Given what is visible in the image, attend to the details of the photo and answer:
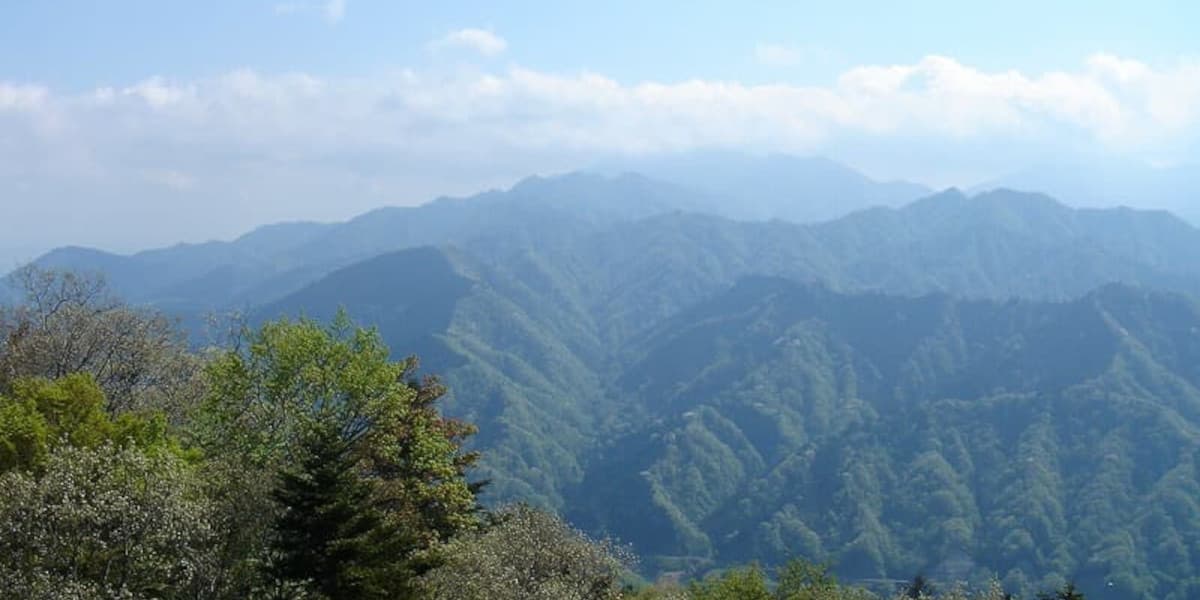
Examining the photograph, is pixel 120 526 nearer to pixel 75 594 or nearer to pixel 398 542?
pixel 75 594

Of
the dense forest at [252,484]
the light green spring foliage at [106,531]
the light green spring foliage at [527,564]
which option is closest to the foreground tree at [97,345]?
the dense forest at [252,484]

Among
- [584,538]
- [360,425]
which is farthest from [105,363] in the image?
[584,538]

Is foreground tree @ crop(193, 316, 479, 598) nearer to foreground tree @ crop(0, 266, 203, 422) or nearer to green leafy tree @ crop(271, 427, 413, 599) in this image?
green leafy tree @ crop(271, 427, 413, 599)

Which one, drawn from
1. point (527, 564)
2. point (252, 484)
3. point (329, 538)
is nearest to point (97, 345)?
point (527, 564)

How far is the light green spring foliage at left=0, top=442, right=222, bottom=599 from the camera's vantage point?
27.8 meters

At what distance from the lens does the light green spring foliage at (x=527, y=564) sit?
123ft

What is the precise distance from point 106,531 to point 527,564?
1955 centimetres

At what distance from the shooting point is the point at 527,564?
4431 cm

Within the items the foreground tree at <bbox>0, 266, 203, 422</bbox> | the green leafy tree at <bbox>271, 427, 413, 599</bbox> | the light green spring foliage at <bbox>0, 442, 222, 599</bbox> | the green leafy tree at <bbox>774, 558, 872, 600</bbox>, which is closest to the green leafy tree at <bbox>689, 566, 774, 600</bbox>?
the green leafy tree at <bbox>774, 558, 872, 600</bbox>

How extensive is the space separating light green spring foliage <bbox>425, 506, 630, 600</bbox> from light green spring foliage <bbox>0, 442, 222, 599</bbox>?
9.22 m

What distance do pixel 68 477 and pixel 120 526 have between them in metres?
2.05

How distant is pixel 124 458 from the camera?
30266 mm

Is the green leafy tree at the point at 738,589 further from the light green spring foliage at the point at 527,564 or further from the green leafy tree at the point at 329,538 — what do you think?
the green leafy tree at the point at 329,538

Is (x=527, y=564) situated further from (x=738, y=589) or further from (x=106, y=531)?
(x=106, y=531)
